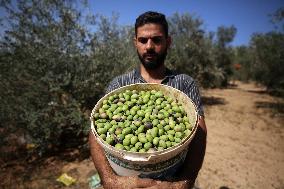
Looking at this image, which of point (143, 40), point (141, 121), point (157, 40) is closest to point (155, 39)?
point (157, 40)

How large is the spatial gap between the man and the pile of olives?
31cm

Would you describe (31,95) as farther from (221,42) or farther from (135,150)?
(221,42)

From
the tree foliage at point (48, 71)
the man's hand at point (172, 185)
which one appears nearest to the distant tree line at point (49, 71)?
the tree foliage at point (48, 71)

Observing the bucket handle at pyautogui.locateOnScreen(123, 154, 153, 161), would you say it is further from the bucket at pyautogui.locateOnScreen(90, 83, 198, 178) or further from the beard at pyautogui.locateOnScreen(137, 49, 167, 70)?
the beard at pyautogui.locateOnScreen(137, 49, 167, 70)

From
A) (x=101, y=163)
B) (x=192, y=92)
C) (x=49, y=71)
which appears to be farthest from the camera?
(x=49, y=71)

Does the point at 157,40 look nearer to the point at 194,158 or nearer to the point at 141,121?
the point at 141,121

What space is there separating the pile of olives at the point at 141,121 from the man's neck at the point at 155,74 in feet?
1.36

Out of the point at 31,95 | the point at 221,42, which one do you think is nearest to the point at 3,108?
the point at 31,95

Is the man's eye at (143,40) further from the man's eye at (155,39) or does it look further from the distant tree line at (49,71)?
the distant tree line at (49,71)

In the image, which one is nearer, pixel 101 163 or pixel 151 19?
pixel 101 163

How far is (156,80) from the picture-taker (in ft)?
11.0

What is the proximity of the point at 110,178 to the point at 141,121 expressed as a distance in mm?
620

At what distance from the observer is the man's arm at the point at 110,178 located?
7.63 feet

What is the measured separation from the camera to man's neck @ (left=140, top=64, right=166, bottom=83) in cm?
335
